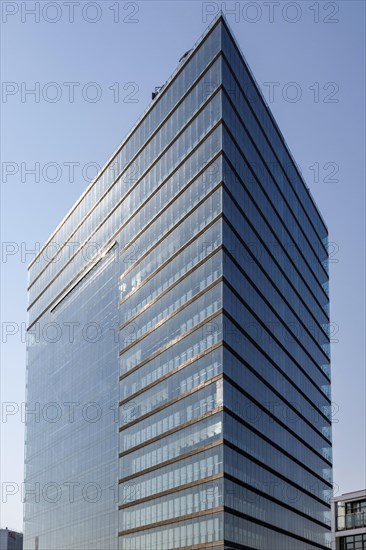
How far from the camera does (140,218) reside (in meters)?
137

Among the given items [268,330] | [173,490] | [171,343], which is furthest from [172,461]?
[268,330]

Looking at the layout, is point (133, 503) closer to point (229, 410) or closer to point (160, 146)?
point (229, 410)

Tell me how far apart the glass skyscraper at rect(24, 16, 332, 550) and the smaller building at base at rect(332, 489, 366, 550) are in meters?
8.07

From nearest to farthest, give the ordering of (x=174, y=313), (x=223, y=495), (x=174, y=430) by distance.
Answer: (x=223, y=495) → (x=174, y=430) → (x=174, y=313)

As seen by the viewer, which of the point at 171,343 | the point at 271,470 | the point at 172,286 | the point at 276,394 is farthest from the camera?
the point at 276,394

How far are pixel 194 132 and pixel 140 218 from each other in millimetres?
18938

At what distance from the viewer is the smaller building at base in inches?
4786

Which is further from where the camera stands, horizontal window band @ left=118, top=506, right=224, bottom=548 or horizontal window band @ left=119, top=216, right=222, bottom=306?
horizontal window band @ left=119, top=216, right=222, bottom=306

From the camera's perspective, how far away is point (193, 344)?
379 ft

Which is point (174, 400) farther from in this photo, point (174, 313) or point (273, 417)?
point (273, 417)

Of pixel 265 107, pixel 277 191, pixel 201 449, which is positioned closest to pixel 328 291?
pixel 277 191

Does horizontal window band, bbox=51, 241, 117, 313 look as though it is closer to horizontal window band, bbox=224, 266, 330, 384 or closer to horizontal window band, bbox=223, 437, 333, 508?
horizontal window band, bbox=224, 266, 330, 384

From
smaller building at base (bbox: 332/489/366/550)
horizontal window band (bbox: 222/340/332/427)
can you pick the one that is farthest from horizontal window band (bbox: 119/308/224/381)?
smaller building at base (bbox: 332/489/366/550)

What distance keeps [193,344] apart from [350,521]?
32821mm
